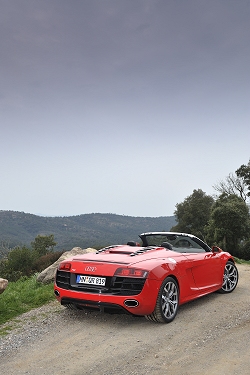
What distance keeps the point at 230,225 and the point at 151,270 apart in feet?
134

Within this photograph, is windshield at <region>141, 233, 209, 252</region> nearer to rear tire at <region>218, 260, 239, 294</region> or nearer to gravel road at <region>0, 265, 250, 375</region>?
rear tire at <region>218, 260, 239, 294</region>

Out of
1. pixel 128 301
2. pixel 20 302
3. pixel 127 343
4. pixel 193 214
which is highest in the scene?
pixel 193 214

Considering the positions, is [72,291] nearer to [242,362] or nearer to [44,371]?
[44,371]

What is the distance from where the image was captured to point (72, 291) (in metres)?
5.74

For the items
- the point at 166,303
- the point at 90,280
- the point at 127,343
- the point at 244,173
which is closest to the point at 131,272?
the point at 90,280

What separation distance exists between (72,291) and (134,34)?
763 inches

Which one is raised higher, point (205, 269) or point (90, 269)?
point (90, 269)

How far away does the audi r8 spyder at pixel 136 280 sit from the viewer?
5344 mm

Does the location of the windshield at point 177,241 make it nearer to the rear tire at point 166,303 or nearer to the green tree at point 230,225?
the rear tire at point 166,303

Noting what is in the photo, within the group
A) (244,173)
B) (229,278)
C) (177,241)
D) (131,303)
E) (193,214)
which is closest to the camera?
(131,303)

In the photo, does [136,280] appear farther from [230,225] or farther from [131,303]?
[230,225]

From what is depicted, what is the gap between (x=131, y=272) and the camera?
541 centimetres


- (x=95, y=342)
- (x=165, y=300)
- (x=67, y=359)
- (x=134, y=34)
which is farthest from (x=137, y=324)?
(x=134, y=34)

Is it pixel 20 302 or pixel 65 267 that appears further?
pixel 20 302
